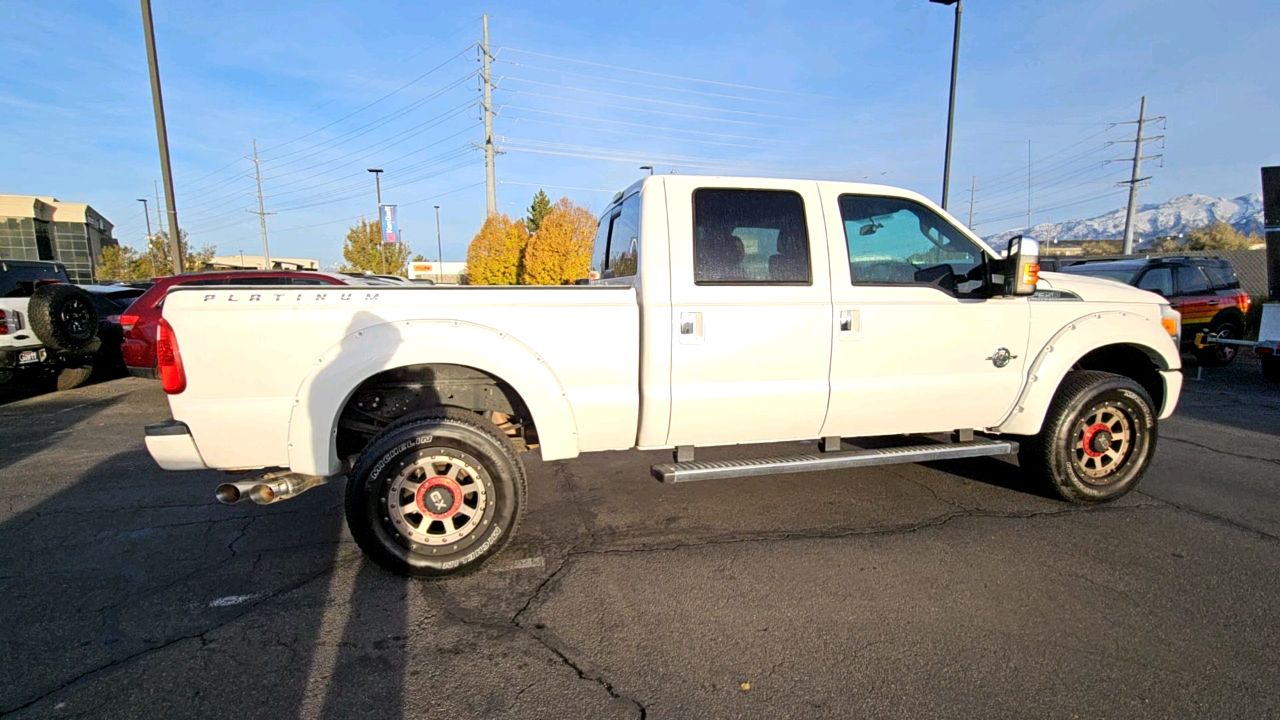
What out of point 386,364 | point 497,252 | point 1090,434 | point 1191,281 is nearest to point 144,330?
point 386,364

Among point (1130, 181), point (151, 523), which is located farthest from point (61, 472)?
point (1130, 181)

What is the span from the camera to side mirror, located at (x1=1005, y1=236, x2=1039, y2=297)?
3697 millimetres

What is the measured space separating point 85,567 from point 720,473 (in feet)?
12.2

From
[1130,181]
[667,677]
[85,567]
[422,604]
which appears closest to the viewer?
[667,677]

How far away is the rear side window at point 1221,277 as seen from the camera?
11.5 metres

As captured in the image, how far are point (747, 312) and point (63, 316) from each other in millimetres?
10250

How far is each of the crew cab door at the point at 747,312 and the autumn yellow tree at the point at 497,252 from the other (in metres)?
25.3

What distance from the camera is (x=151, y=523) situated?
13.6 feet

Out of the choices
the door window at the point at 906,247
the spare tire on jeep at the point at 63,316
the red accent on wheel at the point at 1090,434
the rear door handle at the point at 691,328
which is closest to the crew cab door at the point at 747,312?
the rear door handle at the point at 691,328

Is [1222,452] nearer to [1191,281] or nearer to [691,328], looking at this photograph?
[691,328]

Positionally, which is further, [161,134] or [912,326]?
[161,134]

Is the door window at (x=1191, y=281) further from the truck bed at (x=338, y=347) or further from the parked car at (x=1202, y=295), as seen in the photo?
the truck bed at (x=338, y=347)

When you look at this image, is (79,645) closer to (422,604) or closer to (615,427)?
(422,604)

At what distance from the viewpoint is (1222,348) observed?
37.2ft
